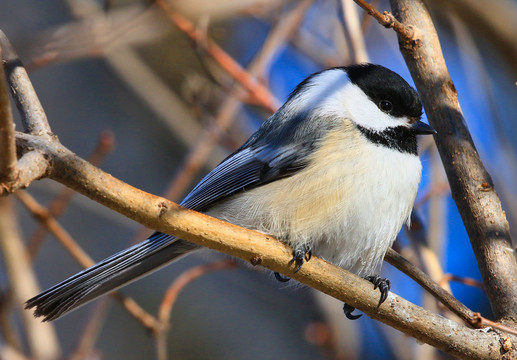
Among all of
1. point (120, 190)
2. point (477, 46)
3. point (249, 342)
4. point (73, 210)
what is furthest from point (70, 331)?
point (477, 46)

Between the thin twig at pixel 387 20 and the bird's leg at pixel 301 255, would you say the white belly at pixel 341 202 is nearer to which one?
the bird's leg at pixel 301 255

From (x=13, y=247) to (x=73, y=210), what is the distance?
1.30 meters

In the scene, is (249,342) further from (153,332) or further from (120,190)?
(120,190)

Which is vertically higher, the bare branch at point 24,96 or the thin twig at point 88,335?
the bare branch at point 24,96

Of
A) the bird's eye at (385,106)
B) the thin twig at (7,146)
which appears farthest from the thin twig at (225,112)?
the thin twig at (7,146)

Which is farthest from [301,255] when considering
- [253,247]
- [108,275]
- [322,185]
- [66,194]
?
[66,194]

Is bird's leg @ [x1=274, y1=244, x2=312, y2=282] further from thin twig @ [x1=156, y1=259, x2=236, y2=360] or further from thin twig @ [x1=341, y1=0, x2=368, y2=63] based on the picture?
thin twig @ [x1=341, y1=0, x2=368, y2=63]

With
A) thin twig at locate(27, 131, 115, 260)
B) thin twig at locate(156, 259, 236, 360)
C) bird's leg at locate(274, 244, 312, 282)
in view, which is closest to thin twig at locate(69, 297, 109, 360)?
thin twig at locate(156, 259, 236, 360)

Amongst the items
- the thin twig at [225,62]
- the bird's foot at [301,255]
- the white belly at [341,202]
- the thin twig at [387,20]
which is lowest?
the bird's foot at [301,255]

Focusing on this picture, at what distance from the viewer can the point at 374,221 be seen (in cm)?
203

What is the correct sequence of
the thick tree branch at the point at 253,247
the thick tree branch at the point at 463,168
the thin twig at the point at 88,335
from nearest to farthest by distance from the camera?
the thick tree branch at the point at 253,247 < the thick tree branch at the point at 463,168 < the thin twig at the point at 88,335

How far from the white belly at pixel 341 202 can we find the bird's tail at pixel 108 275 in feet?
0.87

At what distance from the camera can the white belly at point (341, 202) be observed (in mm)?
1977

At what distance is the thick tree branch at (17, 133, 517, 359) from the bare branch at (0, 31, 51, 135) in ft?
0.34
